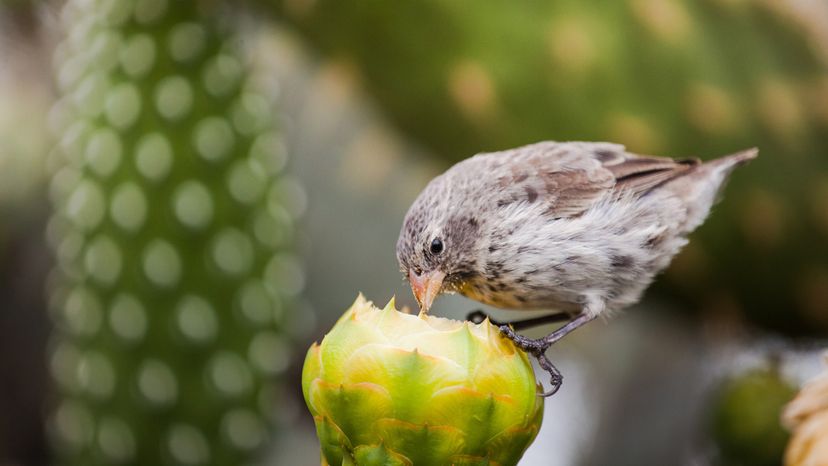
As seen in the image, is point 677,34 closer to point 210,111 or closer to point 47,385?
point 210,111

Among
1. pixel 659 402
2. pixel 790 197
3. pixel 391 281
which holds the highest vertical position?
pixel 790 197

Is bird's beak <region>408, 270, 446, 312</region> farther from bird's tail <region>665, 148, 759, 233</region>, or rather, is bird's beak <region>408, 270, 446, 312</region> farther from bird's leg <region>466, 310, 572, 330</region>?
bird's tail <region>665, 148, 759, 233</region>

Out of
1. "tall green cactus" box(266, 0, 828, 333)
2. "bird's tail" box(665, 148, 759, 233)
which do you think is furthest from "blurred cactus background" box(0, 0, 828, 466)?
"bird's tail" box(665, 148, 759, 233)

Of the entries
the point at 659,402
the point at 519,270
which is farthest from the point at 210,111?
the point at 659,402

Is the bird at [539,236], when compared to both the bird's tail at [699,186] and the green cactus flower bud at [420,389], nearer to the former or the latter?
the bird's tail at [699,186]

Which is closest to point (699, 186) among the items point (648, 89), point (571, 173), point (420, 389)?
point (571, 173)

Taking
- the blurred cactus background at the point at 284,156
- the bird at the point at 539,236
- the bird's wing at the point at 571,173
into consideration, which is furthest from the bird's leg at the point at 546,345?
the blurred cactus background at the point at 284,156

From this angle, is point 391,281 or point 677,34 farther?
point 391,281
